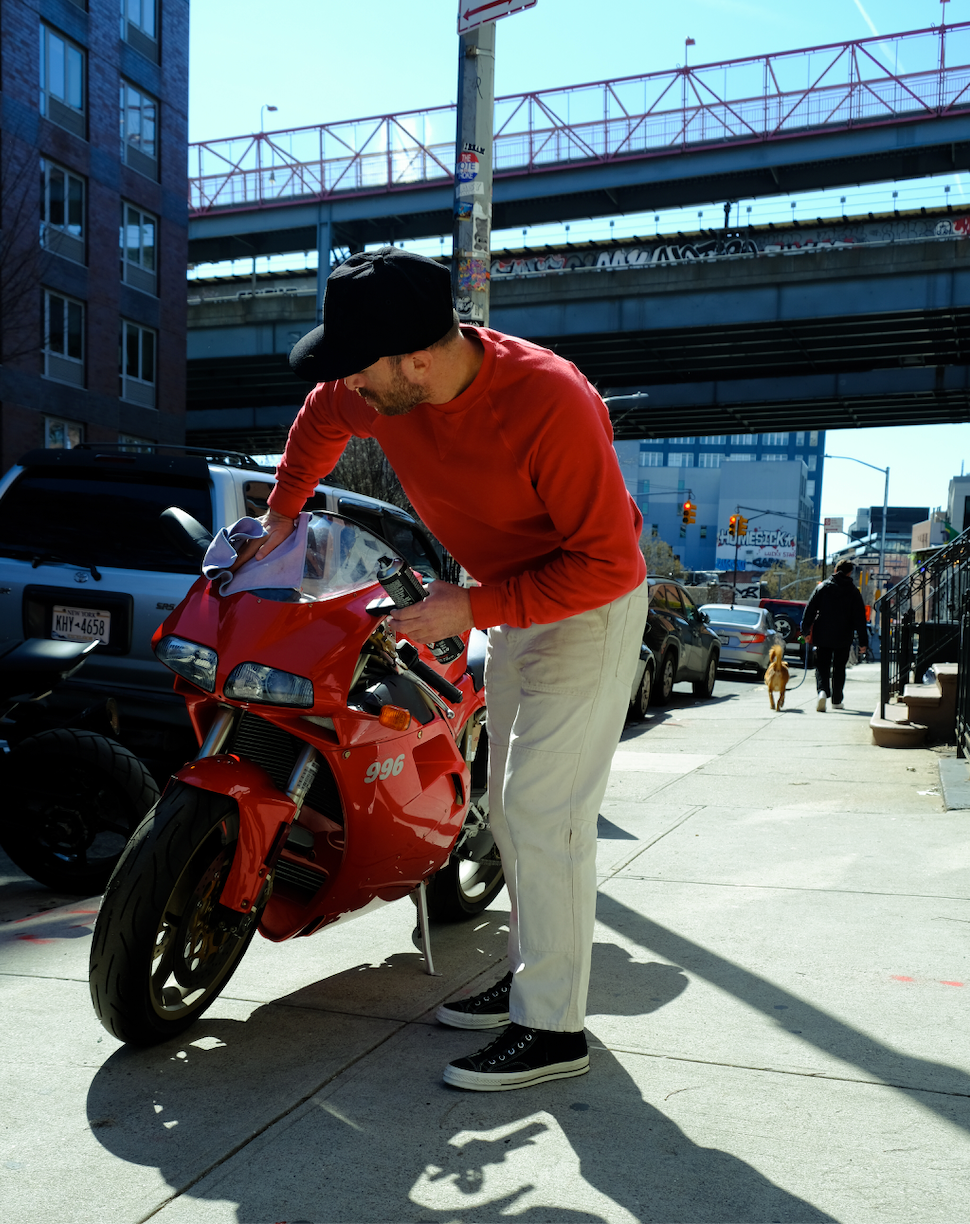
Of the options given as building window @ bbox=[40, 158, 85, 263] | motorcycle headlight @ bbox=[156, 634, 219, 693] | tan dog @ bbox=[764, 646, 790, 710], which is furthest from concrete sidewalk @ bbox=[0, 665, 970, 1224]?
building window @ bbox=[40, 158, 85, 263]

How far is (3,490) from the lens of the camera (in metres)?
6.27

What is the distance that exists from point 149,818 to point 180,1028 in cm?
59

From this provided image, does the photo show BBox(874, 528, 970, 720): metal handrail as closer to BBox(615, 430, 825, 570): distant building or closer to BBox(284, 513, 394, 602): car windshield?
BBox(284, 513, 394, 602): car windshield

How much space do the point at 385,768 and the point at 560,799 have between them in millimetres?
506

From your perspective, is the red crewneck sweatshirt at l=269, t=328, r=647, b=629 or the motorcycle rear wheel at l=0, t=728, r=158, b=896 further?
the motorcycle rear wheel at l=0, t=728, r=158, b=896

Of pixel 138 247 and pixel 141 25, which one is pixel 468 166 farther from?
pixel 141 25

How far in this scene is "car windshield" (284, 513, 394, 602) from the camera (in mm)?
3107

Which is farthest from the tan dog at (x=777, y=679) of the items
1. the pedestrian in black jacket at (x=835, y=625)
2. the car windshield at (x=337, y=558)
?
the car windshield at (x=337, y=558)

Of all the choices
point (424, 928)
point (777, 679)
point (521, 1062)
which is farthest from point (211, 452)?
point (777, 679)

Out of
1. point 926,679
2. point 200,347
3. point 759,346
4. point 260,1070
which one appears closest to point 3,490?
point 260,1070

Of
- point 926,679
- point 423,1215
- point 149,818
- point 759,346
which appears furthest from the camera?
point 759,346

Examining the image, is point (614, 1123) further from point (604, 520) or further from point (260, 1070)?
point (604, 520)

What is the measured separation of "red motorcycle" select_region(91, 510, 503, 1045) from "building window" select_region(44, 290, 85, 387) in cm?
3079

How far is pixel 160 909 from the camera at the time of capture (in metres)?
2.72
